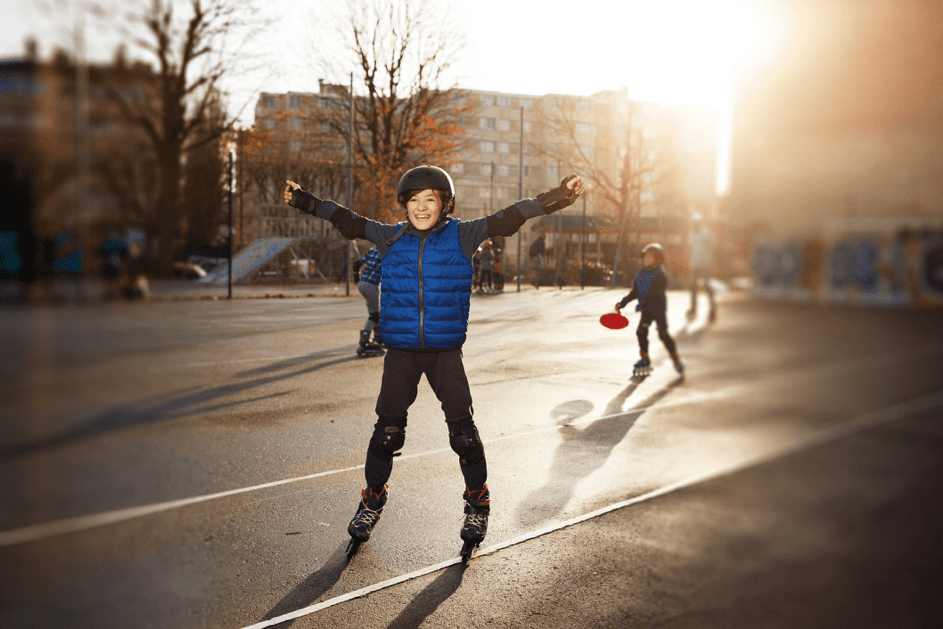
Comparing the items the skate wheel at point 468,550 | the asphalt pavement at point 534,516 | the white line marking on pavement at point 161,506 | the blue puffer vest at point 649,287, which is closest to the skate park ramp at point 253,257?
the asphalt pavement at point 534,516

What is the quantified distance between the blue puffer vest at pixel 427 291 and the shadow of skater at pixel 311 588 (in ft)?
3.41

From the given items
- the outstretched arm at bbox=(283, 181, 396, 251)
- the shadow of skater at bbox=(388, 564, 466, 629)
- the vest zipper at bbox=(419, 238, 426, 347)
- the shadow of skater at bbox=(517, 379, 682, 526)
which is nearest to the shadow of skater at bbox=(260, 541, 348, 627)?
the shadow of skater at bbox=(388, 564, 466, 629)

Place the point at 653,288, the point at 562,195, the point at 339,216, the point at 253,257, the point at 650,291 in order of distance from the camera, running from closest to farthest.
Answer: the point at 562,195, the point at 339,216, the point at 653,288, the point at 650,291, the point at 253,257

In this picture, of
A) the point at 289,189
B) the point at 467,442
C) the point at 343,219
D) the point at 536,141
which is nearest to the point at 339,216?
the point at 343,219

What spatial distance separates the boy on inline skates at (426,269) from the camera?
1966mm

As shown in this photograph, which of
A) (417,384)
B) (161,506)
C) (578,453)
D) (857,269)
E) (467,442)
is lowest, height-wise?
(578,453)

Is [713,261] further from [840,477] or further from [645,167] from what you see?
[645,167]

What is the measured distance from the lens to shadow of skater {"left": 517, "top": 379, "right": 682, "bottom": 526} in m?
3.61

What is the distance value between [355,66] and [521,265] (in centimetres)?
123

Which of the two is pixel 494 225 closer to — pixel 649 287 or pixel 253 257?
pixel 649 287

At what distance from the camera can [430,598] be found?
257cm

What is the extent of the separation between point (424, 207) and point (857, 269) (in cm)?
112

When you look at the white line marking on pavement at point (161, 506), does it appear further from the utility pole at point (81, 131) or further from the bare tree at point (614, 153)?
the bare tree at point (614, 153)

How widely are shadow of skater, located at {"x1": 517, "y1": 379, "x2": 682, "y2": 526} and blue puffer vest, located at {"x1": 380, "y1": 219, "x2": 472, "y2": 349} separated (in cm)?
118
